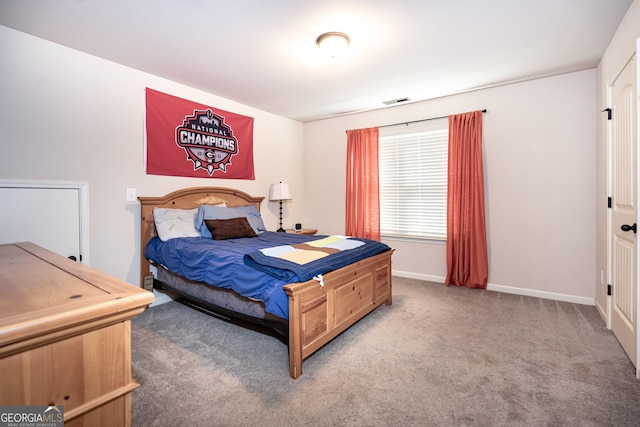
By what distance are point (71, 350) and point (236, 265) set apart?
5.72ft

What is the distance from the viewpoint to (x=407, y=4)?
2.08m

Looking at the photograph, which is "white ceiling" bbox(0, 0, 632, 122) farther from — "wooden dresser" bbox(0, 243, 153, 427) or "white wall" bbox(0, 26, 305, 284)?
"wooden dresser" bbox(0, 243, 153, 427)

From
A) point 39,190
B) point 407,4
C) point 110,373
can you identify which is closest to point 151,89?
point 39,190

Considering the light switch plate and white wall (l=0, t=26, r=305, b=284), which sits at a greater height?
white wall (l=0, t=26, r=305, b=284)

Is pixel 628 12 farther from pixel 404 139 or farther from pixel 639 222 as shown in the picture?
pixel 404 139

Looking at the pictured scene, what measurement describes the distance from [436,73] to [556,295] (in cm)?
272

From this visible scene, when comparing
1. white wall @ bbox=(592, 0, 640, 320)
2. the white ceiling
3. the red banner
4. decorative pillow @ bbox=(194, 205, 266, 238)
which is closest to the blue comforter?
decorative pillow @ bbox=(194, 205, 266, 238)

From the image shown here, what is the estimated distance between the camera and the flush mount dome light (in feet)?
7.94

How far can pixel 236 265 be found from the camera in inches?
89.5

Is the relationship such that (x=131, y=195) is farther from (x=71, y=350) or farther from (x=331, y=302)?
(x=71, y=350)

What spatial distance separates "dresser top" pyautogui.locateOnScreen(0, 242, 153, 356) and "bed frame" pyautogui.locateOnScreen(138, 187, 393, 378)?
3.96ft

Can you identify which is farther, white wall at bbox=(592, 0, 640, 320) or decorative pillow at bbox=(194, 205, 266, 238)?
decorative pillow at bbox=(194, 205, 266, 238)

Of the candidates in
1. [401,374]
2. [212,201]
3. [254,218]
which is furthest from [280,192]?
[401,374]

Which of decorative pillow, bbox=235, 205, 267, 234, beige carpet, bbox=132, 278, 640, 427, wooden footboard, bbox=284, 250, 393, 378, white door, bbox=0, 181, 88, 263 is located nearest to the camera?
beige carpet, bbox=132, 278, 640, 427
